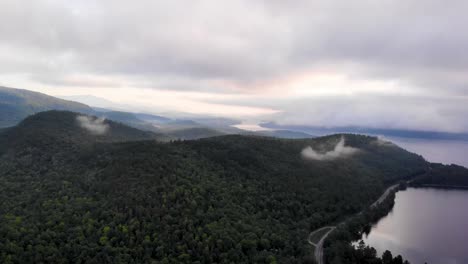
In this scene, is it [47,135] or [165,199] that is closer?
[165,199]

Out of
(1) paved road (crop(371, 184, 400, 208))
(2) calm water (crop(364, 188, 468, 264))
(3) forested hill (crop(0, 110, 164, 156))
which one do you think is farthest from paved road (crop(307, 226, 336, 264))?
(3) forested hill (crop(0, 110, 164, 156))

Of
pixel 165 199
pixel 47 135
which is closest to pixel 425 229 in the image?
pixel 165 199

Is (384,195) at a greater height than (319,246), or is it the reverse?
(384,195)

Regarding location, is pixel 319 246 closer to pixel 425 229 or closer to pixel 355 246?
pixel 355 246

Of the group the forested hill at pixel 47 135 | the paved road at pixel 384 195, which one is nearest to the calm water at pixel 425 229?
the paved road at pixel 384 195

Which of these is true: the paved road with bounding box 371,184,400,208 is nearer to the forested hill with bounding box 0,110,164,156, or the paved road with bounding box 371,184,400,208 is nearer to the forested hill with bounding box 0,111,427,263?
the forested hill with bounding box 0,111,427,263

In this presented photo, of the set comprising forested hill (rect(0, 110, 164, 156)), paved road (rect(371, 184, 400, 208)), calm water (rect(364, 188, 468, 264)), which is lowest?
calm water (rect(364, 188, 468, 264))
